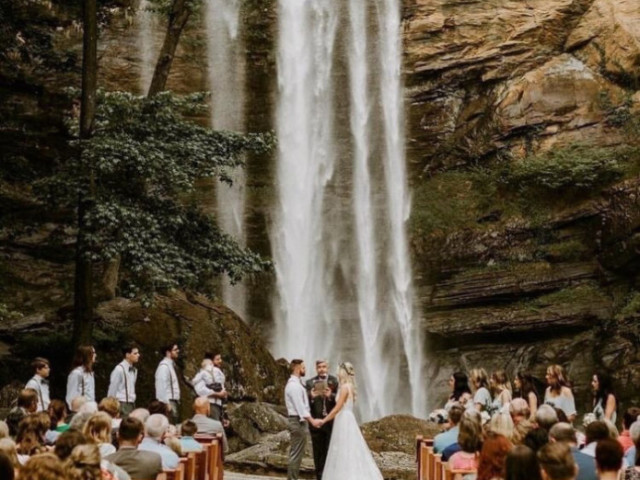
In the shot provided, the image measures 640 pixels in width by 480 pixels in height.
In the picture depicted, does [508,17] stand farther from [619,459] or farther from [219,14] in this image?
[619,459]

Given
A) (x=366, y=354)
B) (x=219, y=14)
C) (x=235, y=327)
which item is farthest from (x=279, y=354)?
(x=219, y=14)

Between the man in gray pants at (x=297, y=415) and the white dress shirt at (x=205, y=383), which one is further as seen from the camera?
the white dress shirt at (x=205, y=383)

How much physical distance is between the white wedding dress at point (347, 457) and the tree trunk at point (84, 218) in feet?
22.9

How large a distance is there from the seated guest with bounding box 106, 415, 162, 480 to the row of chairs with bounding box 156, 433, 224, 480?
15 centimetres

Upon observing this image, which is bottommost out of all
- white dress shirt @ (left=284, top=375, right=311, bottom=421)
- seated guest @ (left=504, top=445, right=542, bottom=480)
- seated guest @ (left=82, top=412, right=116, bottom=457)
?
seated guest @ (left=504, top=445, right=542, bottom=480)

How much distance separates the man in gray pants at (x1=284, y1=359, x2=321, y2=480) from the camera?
1254cm

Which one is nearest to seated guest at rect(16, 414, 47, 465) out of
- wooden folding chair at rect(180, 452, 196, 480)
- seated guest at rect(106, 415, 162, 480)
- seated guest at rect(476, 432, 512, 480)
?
seated guest at rect(106, 415, 162, 480)

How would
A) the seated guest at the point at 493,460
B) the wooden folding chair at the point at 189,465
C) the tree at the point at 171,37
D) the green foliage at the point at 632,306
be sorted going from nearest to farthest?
the seated guest at the point at 493,460
the wooden folding chair at the point at 189,465
the tree at the point at 171,37
the green foliage at the point at 632,306

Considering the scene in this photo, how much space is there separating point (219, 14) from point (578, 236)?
14778mm

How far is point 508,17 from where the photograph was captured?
103ft

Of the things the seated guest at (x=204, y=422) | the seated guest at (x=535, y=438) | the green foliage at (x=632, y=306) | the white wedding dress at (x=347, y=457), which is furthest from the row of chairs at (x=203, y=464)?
the green foliage at (x=632, y=306)

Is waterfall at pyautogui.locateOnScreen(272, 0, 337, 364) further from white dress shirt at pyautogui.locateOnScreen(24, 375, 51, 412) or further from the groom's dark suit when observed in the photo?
white dress shirt at pyautogui.locateOnScreen(24, 375, 51, 412)

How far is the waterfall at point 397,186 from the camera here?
92.9ft

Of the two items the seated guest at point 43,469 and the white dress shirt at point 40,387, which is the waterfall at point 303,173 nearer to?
the white dress shirt at point 40,387
